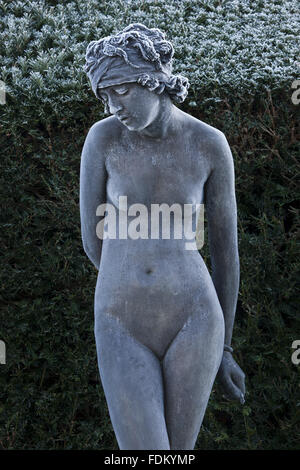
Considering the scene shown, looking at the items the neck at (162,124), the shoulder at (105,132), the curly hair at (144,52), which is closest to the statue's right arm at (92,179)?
the shoulder at (105,132)

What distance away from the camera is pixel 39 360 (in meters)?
5.43

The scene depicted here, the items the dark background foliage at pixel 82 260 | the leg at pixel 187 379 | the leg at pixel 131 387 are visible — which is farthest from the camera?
the dark background foliage at pixel 82 260

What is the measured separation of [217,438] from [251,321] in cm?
86

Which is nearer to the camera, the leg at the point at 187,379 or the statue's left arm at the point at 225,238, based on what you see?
the leg at the point at 187,379

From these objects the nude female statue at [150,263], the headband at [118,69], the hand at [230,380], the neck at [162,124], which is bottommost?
the hand at [230,380]

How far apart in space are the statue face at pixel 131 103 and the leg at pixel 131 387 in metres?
0.80

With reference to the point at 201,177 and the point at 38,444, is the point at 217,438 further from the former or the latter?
the point at 201,177

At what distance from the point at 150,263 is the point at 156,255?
0.04m

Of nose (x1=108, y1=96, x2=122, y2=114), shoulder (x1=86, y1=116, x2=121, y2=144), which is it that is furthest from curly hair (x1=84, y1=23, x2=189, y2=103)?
shoulder (x1=86, y1=116, x2=121, y2=144)

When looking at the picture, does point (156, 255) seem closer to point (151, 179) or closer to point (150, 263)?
point (150, 263)

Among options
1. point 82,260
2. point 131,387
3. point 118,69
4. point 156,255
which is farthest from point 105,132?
point 82,260

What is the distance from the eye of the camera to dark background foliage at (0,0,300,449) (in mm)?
5215

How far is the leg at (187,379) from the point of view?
304 cm

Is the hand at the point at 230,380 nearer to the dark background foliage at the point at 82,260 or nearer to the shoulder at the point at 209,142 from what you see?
the shoulder at the point at 209,142
